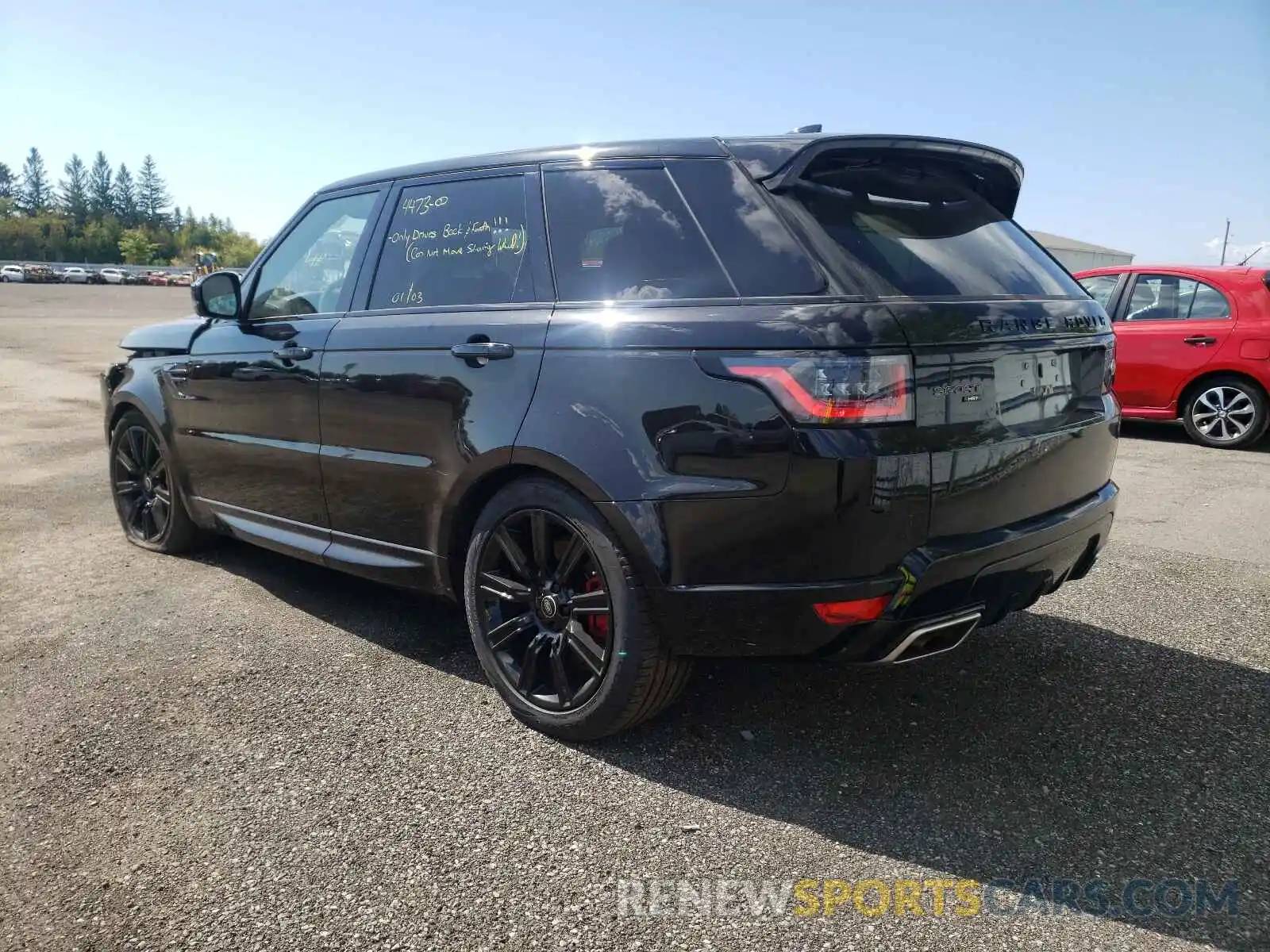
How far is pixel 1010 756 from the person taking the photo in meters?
2.96

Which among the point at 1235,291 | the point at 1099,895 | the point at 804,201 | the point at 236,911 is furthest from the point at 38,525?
the point at 1235,291

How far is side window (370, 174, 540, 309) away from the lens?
3.32 metres

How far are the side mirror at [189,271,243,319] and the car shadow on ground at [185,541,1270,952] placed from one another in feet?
5.32

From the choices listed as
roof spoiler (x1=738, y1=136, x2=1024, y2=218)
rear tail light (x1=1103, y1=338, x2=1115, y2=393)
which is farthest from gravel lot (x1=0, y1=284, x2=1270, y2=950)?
roof spoiler (x1=738, y1=136, x2=1024, y2=218)

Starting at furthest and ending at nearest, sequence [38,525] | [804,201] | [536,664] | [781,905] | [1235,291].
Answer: [1235,291]
[38,525]
[536,664]
[804,201]
[781,905]

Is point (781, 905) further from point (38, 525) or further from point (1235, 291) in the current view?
point (1235, 291)

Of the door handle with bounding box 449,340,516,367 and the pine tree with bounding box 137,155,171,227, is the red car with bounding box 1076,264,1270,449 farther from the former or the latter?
the pine tree with bounding box 137,155,171,227

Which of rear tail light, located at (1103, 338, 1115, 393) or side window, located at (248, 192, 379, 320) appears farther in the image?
A: side window, located at (248, 192, 379, 320)

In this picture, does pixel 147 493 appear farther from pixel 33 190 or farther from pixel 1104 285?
pixel 33 190

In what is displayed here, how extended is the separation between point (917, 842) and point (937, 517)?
33.6 inches

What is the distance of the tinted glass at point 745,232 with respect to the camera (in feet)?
8.68

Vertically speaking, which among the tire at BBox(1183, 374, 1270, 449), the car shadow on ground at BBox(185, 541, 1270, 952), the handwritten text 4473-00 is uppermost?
the handwritten text 4473-00

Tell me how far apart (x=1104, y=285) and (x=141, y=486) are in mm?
8598

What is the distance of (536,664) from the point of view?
124 inches
